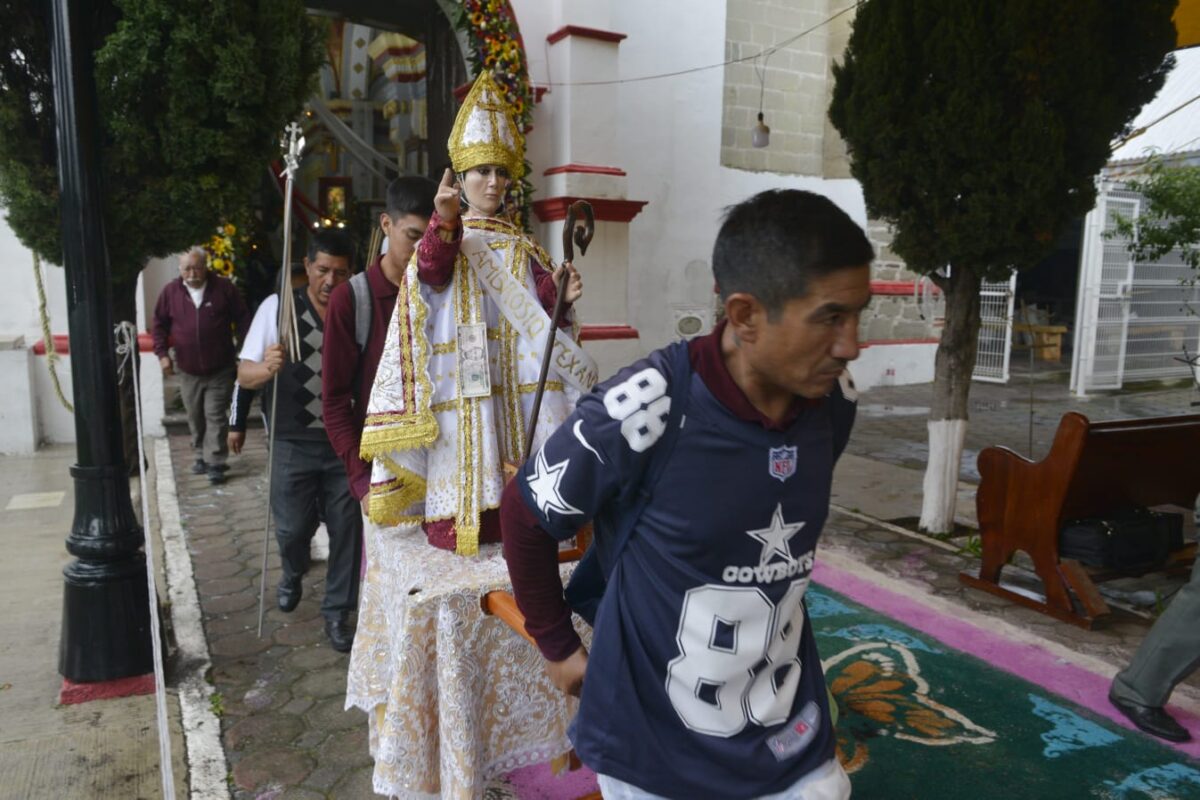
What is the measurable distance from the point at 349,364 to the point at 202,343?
4487 mm

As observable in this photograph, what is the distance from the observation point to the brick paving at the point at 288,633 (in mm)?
3109

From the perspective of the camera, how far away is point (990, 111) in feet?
15.6

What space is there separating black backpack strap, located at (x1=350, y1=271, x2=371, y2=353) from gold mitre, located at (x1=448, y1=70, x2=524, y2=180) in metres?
0.72

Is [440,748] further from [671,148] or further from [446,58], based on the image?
[671,148]

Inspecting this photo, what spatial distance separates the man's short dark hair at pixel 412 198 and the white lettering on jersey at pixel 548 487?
6.12 feet

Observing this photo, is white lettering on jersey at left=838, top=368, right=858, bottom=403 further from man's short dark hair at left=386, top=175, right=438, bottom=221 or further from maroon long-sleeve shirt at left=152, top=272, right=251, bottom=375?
maroon long-sleeve shirt at left=152, top=272, right=251, bottom=375

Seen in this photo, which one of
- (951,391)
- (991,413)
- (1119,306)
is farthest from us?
(1119,306)

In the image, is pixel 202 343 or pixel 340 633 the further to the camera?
pixel 202 343

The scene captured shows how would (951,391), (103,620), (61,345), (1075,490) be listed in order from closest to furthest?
(103,620), (1075,490), (951,391), (61,345)

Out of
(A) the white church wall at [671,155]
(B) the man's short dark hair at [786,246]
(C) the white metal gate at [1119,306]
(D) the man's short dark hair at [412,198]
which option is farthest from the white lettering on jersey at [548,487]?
(C) the white metal gate at [1119,306]

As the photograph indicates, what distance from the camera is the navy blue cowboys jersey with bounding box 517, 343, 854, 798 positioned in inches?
57.0

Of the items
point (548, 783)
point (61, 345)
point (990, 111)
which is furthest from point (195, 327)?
point (990, 111)

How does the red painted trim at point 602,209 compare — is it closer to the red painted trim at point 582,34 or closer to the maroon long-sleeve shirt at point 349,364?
the red painted trim at point 582,34

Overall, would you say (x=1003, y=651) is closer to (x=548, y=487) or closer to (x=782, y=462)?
(x=782, y=462)
